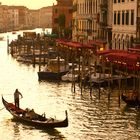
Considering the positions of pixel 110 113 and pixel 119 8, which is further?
pixel 119 8

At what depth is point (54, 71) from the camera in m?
40.7

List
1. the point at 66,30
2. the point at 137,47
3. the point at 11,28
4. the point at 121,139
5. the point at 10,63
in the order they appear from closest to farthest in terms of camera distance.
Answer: the point at 121,139 → the point at 137,47 → the point at 10,63 → the point at 66,30 → the point at 11,28

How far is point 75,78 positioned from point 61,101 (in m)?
7.08

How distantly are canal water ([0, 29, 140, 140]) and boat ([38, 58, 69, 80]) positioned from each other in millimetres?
684

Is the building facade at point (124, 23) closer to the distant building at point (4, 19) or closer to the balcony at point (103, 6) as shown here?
the balcony at point (103, 6)

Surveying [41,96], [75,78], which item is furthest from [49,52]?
[41,96]

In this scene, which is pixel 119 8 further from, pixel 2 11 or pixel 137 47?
pixel 2 11

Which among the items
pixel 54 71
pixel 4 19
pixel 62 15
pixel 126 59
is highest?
pixel 62 15

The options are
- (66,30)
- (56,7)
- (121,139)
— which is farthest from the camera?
Answer: (56,7)

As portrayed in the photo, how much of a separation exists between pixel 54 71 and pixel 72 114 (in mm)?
14856

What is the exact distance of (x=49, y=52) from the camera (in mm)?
56562

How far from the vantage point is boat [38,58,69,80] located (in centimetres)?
3959

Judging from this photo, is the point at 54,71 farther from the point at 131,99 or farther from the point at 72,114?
the point at 72,114

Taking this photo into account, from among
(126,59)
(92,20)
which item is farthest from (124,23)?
(92,20)
